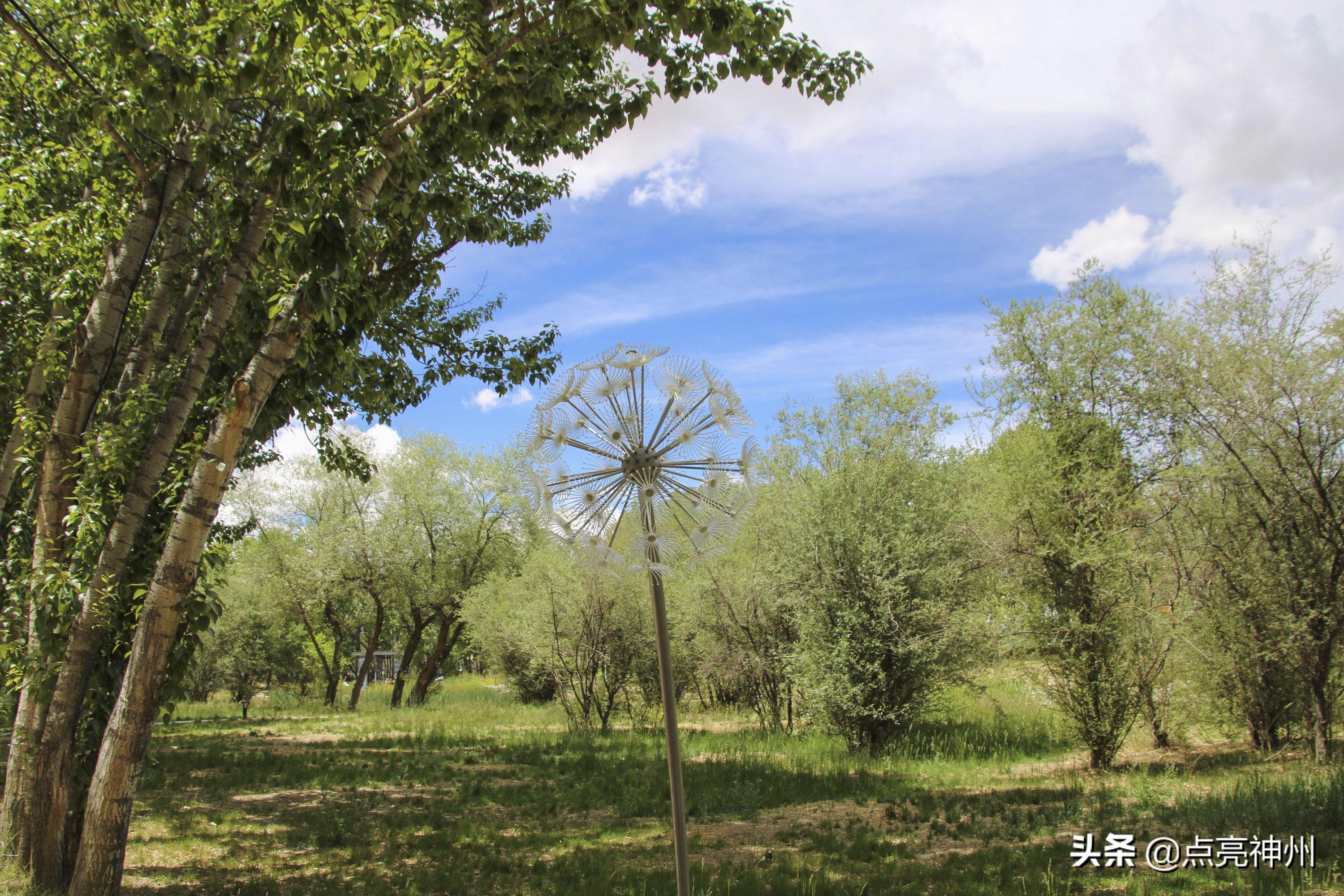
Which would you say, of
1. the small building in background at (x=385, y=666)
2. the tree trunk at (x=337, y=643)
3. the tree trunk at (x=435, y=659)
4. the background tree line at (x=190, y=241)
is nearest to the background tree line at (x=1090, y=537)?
the background tree line at (x=190, y=241)

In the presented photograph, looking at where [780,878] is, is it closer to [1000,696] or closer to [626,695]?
[626,695]

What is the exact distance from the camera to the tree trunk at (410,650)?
80.5 feet

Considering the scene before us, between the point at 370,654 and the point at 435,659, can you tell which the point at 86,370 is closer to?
the point at 435,659

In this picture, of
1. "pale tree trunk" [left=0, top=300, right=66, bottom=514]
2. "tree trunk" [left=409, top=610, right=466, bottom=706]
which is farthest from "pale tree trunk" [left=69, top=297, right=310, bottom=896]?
"tree trunk" [left=409, top=610, right=466, bottom=706]

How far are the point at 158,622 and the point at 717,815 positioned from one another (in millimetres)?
6615

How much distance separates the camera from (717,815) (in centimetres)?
877

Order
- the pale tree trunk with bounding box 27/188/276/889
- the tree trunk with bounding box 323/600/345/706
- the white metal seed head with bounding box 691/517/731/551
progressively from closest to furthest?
the white metal seed head with bounding box 691/517/731/551, the pale tree trunk with bounding box 27/188/276/889, the tree trunk with bounding box 323/600/345/706

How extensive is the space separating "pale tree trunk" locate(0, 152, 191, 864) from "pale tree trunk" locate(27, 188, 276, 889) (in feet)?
2.07

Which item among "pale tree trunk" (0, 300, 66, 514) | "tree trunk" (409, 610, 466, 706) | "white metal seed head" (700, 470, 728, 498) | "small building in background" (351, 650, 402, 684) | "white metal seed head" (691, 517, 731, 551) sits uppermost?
"pale tree trunk" (0, 300, 66, 514)

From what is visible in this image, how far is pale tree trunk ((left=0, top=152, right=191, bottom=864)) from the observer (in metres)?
6.11

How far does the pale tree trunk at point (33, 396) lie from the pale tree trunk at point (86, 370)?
33 centimetres

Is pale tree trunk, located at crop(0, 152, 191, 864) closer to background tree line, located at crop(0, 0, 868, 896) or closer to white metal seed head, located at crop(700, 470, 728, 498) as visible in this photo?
background tree line, located at crop(0, 0, 868, 896)

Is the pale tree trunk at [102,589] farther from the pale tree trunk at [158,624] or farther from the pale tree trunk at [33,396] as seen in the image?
the pale tree trunk at [33,396]

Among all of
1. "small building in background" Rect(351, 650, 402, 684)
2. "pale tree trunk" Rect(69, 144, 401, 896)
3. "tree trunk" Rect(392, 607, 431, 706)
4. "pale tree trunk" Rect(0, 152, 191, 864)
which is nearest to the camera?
"pale tree trunk" Rect(69, 144, 401, 896)
